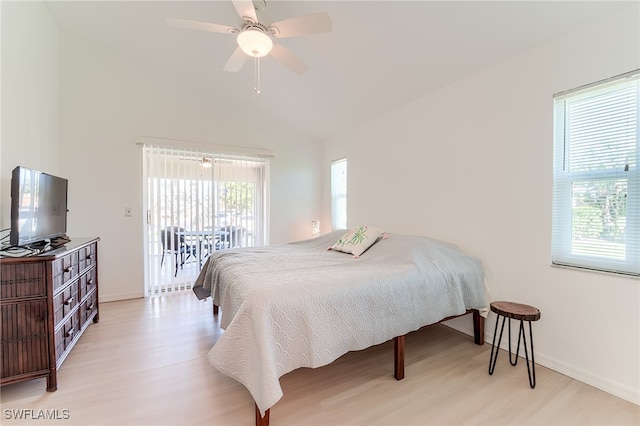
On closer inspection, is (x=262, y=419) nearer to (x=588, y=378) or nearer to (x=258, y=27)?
(x=588, y=378)

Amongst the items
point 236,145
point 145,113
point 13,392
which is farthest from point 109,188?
point 13,392

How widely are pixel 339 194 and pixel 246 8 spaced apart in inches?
120

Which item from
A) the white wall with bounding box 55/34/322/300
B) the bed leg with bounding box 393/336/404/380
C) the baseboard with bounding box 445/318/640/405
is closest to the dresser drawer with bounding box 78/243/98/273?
the white wall with bounding box 55/34/322/300

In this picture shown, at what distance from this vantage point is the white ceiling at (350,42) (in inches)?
74.2

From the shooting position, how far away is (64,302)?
1.92 meters

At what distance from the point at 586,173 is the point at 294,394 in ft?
7.94

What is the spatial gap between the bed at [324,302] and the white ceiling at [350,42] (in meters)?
1.62

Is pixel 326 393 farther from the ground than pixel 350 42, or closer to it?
closer to it

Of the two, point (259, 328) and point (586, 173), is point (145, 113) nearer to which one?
point (259, 328)

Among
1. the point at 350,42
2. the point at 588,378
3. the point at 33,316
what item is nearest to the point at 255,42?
the point at 350,42

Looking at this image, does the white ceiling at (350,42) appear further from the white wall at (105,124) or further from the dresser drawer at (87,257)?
the dresser drawer at (87,257)

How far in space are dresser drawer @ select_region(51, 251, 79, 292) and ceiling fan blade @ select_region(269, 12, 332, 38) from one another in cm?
214

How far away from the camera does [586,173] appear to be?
1829 millimetres

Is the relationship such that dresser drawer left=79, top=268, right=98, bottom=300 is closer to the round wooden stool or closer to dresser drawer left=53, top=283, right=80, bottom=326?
dresser drawer left=53, top=283, right=80, bottom=326
